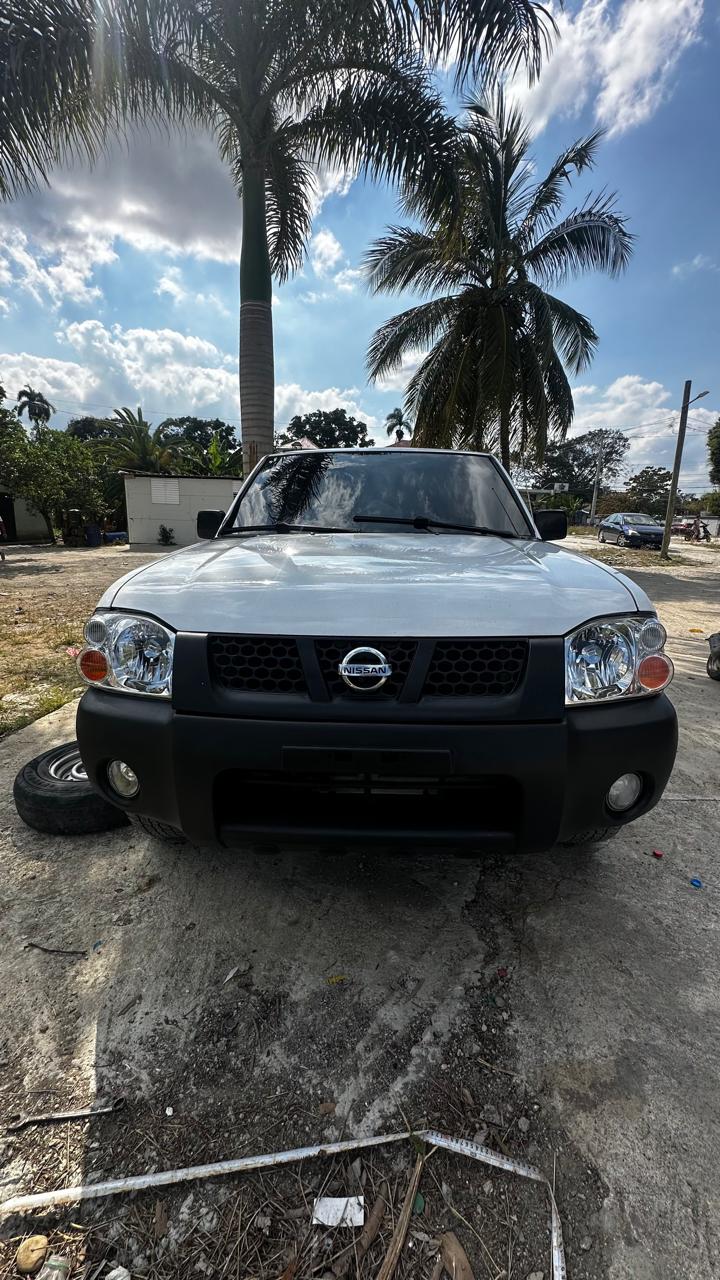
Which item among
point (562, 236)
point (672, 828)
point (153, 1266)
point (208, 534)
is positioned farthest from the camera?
point (562, 236)

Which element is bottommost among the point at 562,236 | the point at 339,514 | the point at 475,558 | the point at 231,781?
the point at 231,781

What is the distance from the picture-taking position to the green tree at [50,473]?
16984 mm

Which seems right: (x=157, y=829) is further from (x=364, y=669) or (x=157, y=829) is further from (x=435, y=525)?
(x=435, y=525)

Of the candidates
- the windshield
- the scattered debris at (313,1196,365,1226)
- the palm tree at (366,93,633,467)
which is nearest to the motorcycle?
the palm tree at (366,93,633,467)

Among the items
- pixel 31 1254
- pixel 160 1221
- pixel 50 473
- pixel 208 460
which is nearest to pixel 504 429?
pixel 160 1221

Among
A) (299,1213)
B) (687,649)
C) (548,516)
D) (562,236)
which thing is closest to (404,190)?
(548,516)

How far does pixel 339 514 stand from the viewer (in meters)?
2.71

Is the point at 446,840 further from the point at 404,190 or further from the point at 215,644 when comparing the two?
the point at 404,190

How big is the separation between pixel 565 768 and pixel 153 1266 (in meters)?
1.35

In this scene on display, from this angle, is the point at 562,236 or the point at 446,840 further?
the point at 562,236

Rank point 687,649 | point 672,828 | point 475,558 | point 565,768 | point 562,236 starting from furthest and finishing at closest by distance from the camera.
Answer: point 562,236, point 687,649, point 672,828, point 475,558, point 565,768

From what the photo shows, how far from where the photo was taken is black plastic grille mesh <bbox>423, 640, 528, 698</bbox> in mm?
1563

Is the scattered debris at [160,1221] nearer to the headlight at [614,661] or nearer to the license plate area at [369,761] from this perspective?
the license plate area at [369,761]

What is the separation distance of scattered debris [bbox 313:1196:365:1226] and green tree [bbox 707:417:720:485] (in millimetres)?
51246
